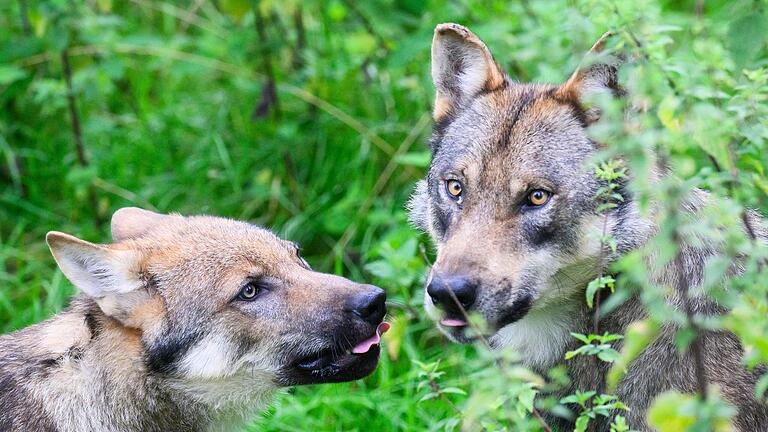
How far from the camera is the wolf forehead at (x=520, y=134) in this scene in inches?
174

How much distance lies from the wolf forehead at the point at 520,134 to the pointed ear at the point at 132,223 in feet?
4.92

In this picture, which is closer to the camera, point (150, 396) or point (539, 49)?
point (150, 396)

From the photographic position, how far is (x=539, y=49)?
281 inches

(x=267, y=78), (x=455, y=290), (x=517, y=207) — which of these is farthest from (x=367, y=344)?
(x=267, y=78)

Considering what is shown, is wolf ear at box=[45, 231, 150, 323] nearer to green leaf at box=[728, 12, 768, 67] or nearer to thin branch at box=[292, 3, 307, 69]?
green leaf at box=[728, 12, 768, 67]

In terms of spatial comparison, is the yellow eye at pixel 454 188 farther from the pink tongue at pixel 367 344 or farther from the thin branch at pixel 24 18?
the thin branch at pixel 24 18

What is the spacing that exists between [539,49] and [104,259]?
3.89 m

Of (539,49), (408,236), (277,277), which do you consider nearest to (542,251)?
(277,277)

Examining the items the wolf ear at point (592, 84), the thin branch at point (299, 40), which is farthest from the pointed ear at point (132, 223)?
the thin branch at point (299, 40)

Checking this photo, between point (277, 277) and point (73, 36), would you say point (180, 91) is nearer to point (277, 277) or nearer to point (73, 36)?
point (73, 36)

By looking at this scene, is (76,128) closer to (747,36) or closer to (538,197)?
(538,197)

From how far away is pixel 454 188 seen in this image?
183 inches

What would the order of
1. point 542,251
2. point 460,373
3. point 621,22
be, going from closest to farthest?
point 621,22 → point 542,251 → point 460,373

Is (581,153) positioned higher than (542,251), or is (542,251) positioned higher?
(581,153)
